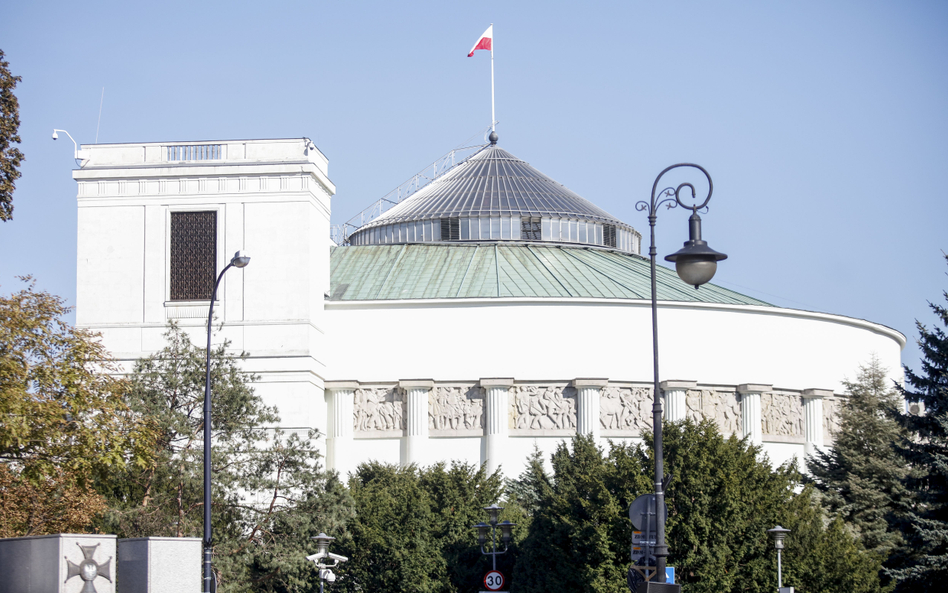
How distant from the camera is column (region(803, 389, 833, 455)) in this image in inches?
2163

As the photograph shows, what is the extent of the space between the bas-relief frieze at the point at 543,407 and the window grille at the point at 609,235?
1746 centimetres

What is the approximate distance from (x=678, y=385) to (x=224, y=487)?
2191 centimetres

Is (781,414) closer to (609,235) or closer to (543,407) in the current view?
(543,407)

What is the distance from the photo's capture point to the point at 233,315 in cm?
4956

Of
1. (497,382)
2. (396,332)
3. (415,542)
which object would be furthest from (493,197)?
(415,542)

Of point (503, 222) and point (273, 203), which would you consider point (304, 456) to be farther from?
point (503, 222)

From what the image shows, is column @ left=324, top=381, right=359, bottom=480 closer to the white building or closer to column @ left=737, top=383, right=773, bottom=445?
the white building

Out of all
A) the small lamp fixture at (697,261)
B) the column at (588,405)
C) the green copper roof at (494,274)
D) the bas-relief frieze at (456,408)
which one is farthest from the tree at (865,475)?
the small lamp fixture at (697,261)

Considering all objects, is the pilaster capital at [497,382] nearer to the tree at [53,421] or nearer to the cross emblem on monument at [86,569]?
the tree at [53,421]

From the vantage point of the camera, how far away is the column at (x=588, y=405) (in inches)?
2007

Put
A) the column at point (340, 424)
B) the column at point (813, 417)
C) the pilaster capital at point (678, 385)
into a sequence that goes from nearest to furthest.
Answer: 1. the column at point (340, 424)
2. the pilaster capital at point (678, 385)
3. the column at point (813, 417)

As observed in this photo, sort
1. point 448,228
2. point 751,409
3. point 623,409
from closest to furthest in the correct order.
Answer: point 623,409 < point 751,409 < point 448,228

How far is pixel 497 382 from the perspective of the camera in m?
50.8

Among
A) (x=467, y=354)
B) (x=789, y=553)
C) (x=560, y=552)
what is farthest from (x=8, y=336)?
(x=467, y=354)
